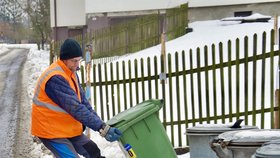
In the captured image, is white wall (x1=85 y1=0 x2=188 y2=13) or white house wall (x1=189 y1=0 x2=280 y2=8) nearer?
white house wall (x1=189 y1=0 x2=280 y2=8)

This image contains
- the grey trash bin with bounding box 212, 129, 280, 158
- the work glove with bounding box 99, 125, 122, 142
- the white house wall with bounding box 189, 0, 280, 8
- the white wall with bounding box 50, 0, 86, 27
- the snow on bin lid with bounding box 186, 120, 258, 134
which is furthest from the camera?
the white wall with bounding box 50, 0, 86, 27

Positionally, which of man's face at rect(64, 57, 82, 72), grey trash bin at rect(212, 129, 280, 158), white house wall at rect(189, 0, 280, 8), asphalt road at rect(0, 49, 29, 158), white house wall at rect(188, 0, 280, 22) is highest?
white house wall at rect(189, 0, 280, 8)

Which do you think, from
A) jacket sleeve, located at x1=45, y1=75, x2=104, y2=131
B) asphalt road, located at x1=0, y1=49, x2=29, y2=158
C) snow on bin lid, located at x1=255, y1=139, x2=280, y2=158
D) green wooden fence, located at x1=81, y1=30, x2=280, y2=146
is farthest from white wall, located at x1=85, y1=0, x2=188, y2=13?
snow on bin lid, located at x1=255, y1=139, x2=280, y2=158

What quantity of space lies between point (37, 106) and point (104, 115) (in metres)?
4.03

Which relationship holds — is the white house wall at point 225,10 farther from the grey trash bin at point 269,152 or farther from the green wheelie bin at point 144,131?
the grey trash bin at point 269,152

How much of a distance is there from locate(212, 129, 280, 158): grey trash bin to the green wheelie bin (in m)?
0.61

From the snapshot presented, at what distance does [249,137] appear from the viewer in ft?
12.1

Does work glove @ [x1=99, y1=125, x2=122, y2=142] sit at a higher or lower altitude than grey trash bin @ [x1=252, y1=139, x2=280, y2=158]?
lower

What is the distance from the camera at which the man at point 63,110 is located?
3969 mm

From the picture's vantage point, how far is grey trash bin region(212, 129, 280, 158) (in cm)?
362

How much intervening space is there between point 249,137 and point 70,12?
2815 cm

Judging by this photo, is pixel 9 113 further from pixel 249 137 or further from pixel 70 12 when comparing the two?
pixel 70 12

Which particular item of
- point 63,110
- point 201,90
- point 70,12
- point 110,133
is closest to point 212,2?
point 70,12

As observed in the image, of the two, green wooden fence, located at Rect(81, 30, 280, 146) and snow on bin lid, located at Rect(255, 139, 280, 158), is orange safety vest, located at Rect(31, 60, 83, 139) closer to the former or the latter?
snow on bin lid, located at Rect(255, 139, 280, 158)
